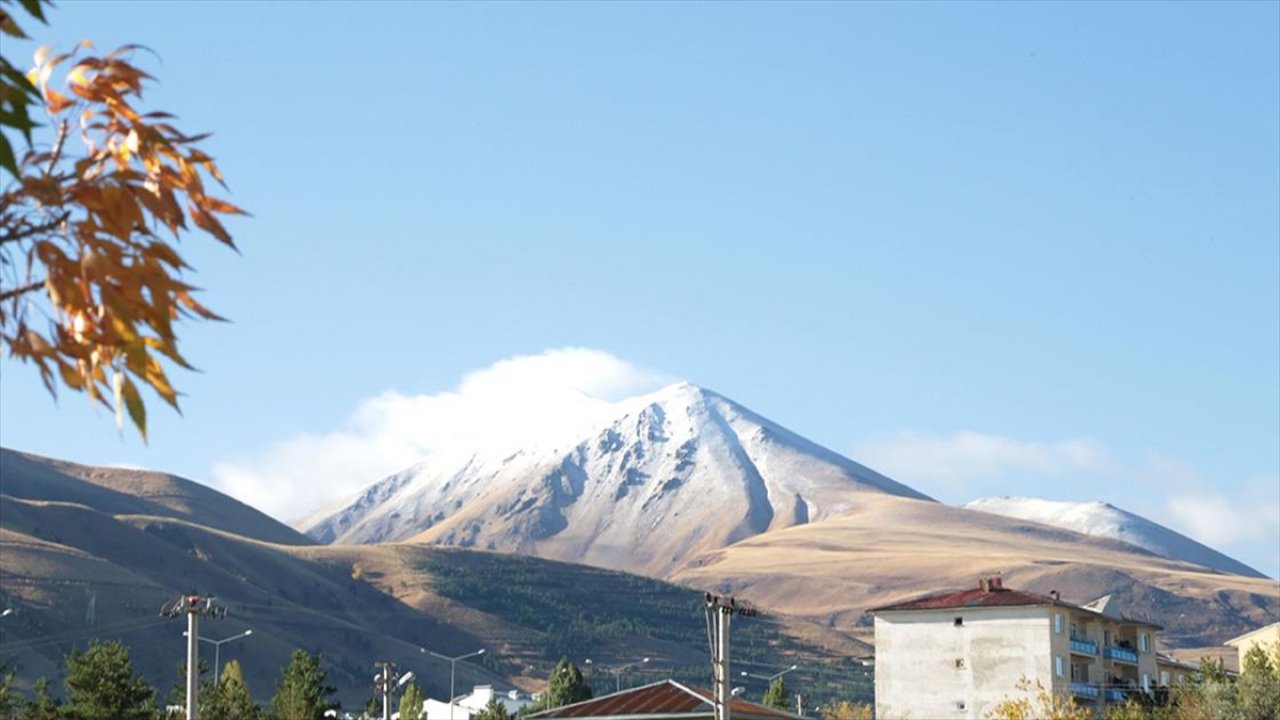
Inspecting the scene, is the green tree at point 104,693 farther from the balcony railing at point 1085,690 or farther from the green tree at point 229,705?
the balcony railing at point 1085,690

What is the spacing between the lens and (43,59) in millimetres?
8852

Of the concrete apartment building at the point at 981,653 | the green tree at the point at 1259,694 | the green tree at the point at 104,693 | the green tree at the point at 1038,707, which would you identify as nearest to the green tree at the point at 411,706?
the concrete apartment building at the point at 981,653

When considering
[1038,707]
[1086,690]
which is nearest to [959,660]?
[1038,707]

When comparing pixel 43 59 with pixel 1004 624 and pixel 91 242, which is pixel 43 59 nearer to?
pixel 91 242

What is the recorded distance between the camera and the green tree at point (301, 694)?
119 meters

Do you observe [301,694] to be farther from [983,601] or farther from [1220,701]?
[1220,701]

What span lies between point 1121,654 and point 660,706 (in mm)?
50427

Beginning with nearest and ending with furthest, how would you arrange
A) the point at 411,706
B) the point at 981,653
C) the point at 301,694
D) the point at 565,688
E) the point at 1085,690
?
1. the point at 301,694
2. the point at 981,653
3. the point at 1085,690
4. the point at 565,688
5. the point at 411,706

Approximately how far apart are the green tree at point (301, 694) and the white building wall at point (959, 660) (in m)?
35.1

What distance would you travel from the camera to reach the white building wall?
120m

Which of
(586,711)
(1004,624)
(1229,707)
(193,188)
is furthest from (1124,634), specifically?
(193,188)

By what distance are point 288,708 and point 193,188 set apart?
114079mm

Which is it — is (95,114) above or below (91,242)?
above

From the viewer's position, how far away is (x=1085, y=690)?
124m
